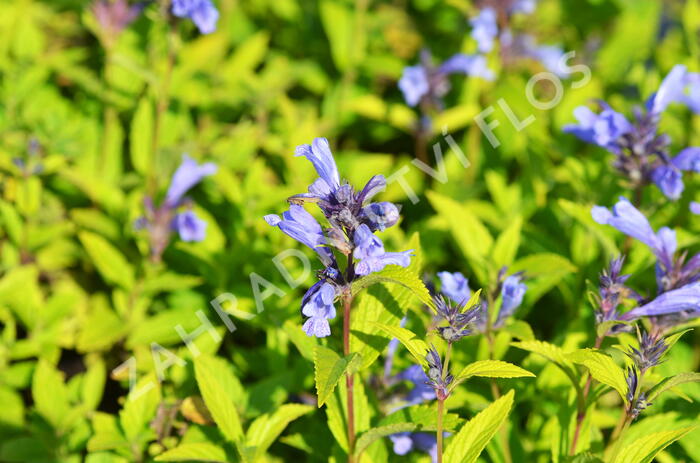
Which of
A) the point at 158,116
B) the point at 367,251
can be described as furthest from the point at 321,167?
the point at 158,116

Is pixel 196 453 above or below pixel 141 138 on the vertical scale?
below

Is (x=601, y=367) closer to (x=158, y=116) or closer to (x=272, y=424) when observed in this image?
(x=272, y=424)

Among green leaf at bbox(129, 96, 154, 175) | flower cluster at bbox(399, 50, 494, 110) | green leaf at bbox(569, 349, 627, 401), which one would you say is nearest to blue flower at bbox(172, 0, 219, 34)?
green leaf at bbox(129, 96, 154, 175)

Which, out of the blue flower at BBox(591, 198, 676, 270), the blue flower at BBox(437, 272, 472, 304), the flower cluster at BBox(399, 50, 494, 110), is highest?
the flower cluster at BBox(399, 50, 494, 110)

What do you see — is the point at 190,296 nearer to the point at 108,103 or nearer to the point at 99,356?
the point at 99,356

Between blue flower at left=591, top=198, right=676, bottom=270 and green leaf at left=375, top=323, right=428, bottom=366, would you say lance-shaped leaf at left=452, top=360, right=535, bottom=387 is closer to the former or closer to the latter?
green leaf at left=375, top=323, right=428, bottom=366

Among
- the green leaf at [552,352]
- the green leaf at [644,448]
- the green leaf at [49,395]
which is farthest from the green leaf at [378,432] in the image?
the green leaf at [49,395]
